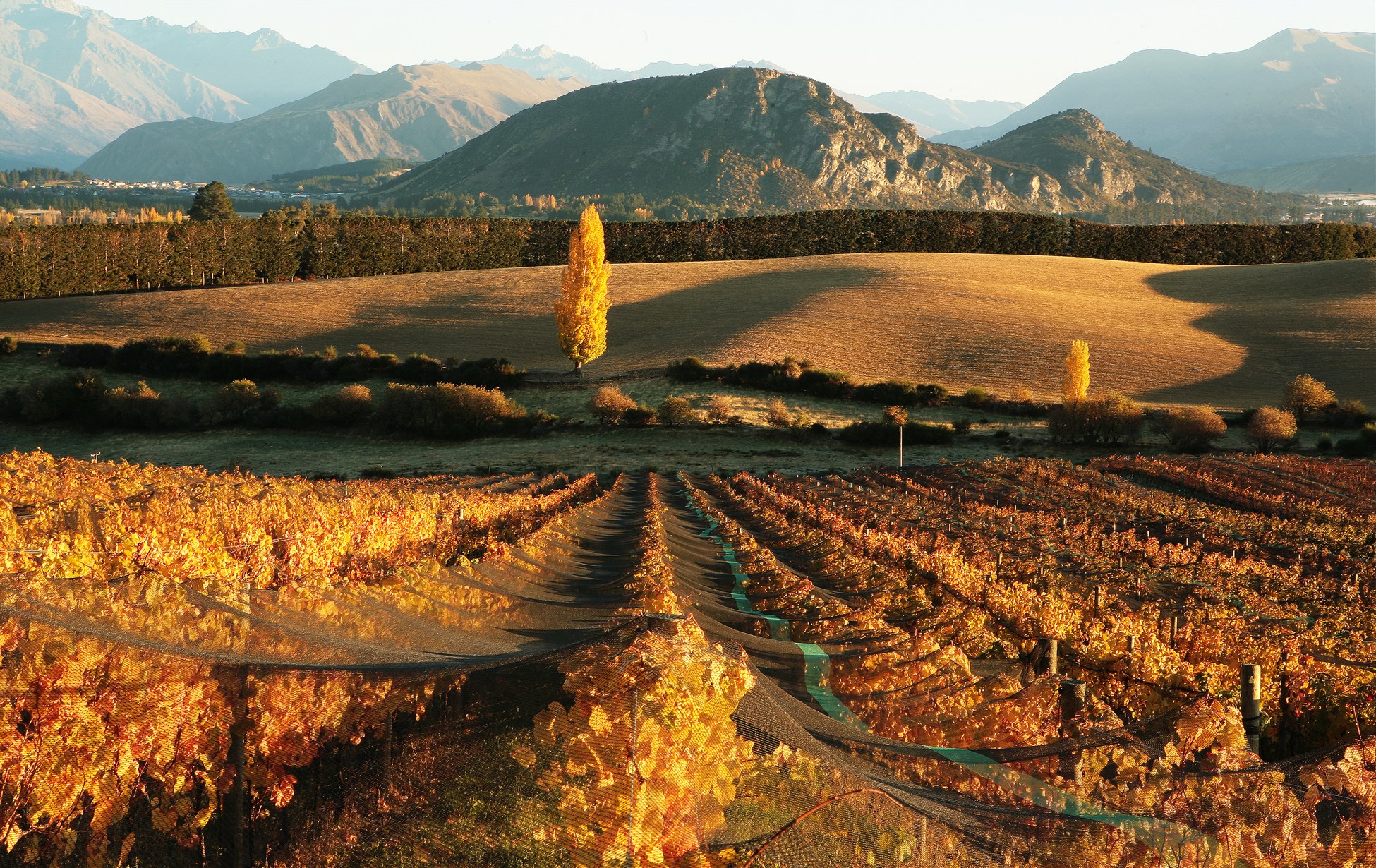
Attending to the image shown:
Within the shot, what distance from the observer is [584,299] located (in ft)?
192

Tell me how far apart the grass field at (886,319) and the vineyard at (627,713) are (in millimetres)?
47525

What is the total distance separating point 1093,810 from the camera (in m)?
4.66

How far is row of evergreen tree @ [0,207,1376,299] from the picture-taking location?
3383 inches

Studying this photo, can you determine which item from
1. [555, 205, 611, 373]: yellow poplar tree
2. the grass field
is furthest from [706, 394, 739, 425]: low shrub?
[555, 205, 611, 373]: yellow poplar tree

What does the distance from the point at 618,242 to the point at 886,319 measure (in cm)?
3977

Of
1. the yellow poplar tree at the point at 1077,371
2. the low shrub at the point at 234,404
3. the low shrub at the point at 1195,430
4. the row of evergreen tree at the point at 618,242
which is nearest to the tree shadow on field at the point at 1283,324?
the yellow poplar tree at the point at 1077,371

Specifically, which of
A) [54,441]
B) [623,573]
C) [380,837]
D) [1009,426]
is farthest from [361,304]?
[380,837]

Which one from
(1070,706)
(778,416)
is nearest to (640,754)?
(1070,706)

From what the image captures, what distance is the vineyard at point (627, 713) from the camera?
4141 millimetres

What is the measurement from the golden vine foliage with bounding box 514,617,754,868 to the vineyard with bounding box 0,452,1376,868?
14 mm

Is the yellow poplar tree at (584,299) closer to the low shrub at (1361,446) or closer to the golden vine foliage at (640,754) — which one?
the low shrub at (1361,446)

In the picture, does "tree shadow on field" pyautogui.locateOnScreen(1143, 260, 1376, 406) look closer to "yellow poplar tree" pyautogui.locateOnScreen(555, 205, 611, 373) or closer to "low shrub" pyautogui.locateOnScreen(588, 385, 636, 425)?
"low shrub" pyautogui.locateOnScreen(588, 385, 636, 425)

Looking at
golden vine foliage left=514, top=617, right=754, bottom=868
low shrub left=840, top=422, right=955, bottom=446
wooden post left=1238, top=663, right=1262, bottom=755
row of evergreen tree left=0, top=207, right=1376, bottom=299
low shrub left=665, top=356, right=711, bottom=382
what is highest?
row of evergreen tree left=0, top=207, right=1376, bottom=299

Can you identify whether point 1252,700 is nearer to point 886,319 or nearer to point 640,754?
point 640,754
